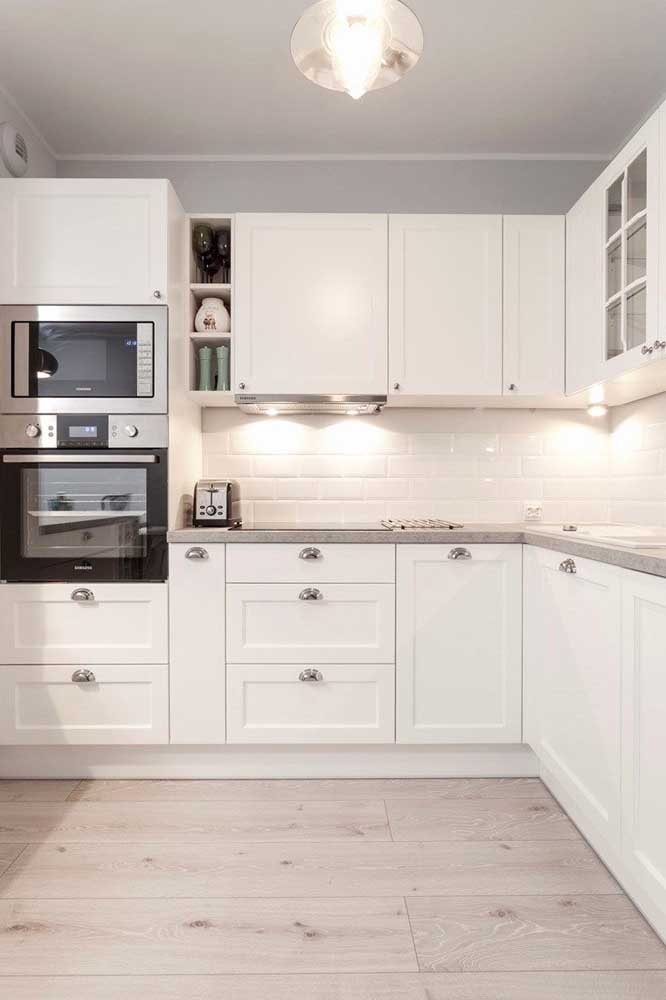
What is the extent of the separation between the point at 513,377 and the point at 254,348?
42.4 inches

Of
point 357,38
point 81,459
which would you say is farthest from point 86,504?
point 357,38

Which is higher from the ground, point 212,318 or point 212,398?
point 212,318

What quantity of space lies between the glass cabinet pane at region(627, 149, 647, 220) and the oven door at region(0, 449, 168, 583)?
1.81 metres

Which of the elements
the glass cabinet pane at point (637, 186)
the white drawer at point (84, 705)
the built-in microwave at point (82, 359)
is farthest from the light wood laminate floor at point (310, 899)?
the glass cabinet pane at point (637, 186)

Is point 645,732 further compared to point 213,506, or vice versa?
point 213,506

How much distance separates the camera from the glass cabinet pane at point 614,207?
7.07 ft

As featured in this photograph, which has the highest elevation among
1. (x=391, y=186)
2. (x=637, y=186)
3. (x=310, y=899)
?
(x=391, y=186)

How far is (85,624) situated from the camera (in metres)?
2.39

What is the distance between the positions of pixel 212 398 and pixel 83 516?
29.0 inches

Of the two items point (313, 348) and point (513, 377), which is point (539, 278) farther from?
point (313, 348)

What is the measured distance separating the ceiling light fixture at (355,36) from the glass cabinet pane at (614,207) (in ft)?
3.30

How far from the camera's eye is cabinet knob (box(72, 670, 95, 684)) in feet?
7.77

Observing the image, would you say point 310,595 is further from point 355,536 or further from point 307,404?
point 307,404

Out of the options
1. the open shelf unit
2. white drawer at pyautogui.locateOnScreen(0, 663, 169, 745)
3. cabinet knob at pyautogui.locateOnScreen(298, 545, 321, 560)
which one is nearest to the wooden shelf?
the open shelf unit
